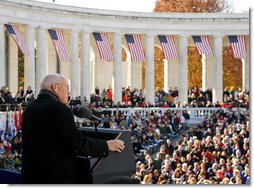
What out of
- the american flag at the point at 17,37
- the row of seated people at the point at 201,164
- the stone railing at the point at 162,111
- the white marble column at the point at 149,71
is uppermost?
the american flag at the point at 17,37

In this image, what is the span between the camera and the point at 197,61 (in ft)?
341

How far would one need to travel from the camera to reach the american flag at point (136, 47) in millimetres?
75062

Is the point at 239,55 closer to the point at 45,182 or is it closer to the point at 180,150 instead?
the point at 180,150

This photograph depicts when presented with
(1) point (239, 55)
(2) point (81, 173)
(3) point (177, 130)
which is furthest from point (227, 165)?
(1) point (239, 55)

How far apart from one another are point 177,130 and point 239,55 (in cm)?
2036

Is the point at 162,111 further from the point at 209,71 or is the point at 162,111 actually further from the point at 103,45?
the point at 209,71

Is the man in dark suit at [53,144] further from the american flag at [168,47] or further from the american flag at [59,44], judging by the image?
the american flag at [168,47]

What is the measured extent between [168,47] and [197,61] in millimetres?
26818

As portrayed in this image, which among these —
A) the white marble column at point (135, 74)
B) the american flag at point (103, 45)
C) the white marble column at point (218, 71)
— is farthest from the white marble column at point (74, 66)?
the white marble column at point (218, 71)

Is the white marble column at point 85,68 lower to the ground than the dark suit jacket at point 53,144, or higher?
higher

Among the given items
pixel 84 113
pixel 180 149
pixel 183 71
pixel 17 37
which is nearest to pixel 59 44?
pixel 17 37

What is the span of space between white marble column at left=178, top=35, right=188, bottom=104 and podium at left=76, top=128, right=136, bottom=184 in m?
68.7

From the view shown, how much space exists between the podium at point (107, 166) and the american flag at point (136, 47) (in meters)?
64.2

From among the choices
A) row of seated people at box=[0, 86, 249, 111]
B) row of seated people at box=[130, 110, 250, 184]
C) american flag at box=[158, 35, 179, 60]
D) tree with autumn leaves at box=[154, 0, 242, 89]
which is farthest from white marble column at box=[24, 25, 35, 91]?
tree with autumn leaves at box=[154, 0, 242, 89]
